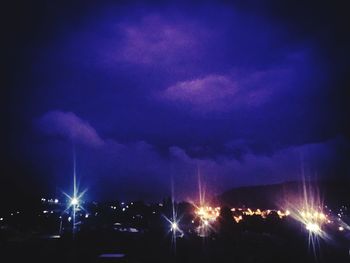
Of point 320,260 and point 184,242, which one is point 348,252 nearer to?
point 320,260

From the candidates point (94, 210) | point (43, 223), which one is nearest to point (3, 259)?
point (43, 223)

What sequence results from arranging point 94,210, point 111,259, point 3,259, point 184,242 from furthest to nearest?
point 94,210
point 184,242
point 3,259
point 111,259

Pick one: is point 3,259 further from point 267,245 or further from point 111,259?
point 267,245

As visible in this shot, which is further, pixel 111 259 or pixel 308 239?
pixel 308 239

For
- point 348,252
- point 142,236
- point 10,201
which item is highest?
point 10,201

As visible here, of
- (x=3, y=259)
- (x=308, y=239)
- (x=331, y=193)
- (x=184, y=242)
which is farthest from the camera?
(x=331, y=193)

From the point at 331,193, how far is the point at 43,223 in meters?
187

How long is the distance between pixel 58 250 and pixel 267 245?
732 inches

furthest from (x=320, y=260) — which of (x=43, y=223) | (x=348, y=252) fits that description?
(x=43, y=223)

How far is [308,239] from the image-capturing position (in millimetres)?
36750

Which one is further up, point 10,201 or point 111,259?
point 10,201

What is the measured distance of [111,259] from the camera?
16.2m

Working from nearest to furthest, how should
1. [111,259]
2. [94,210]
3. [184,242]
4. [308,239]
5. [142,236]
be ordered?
1. [111,259]
2. [184,242]
3. [142,236]
4. [308,239]
5. [94,210]

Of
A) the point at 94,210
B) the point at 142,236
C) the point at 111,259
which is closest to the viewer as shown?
the point at 111,259
